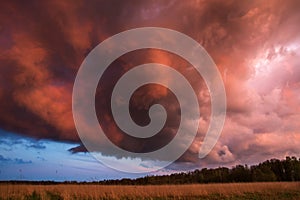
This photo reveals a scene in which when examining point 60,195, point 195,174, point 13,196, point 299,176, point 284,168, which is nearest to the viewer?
point 13,196

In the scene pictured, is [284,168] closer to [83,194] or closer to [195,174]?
[195,174]

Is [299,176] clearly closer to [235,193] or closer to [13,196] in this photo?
[235,193]

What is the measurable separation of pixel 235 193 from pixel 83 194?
10019 millimetres

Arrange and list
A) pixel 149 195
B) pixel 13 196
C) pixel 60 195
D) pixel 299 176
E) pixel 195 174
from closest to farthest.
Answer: pixel 13 196 < pixel 60 195 < pixel 149 195 < pixel 299 176 < pixel 195 174

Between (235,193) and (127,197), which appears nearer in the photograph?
(127,197)

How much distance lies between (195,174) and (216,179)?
17.1 meters

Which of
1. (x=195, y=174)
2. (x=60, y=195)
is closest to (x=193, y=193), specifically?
(x=60, y=195)

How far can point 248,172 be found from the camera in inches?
2569

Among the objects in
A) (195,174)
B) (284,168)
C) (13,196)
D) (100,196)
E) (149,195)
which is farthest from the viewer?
(195,174)

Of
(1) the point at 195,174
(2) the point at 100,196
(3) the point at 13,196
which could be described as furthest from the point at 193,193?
(1) the point at 195,174

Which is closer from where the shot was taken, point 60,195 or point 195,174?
point 60,195

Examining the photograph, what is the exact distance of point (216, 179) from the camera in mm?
67438

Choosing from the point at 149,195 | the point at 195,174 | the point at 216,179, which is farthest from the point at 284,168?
the point at 149,195

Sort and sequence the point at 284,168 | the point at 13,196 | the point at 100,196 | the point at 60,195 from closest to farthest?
the point at 13,196, the point at 60,195, the point at 100,196, the point at 284,168
